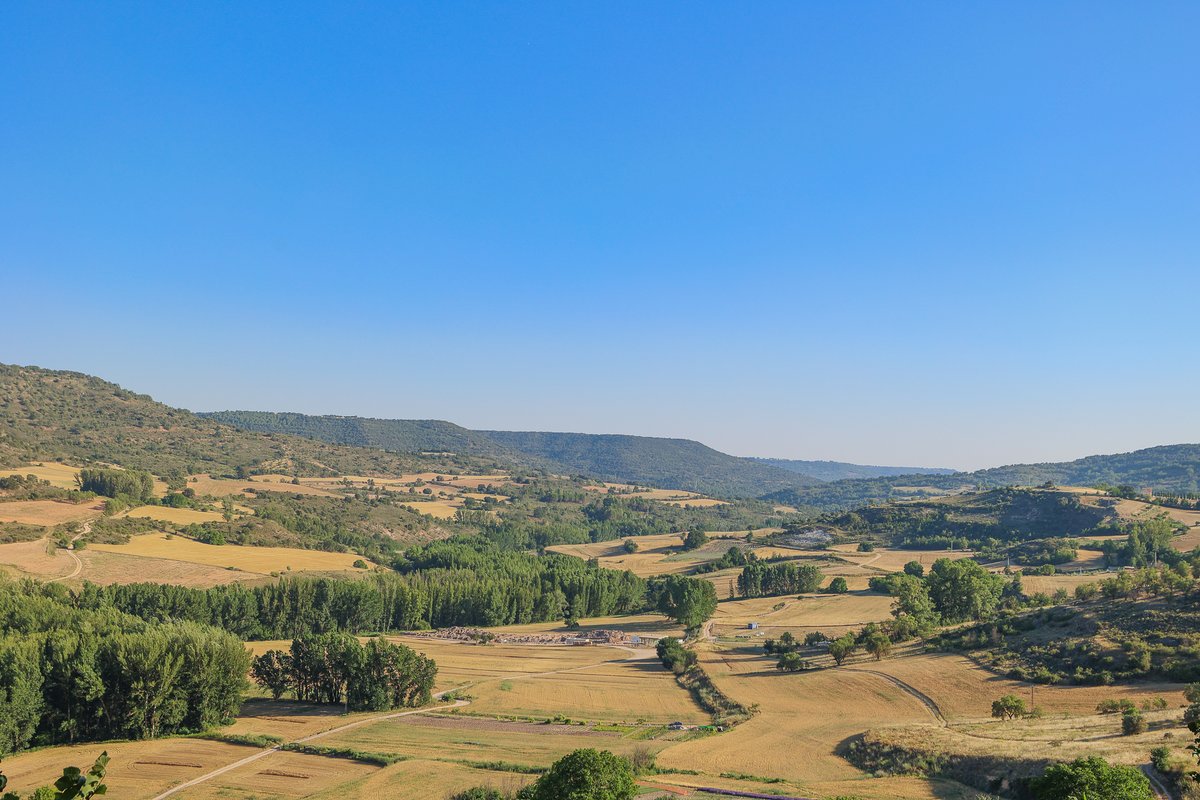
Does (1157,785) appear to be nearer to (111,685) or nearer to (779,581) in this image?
(111,685)

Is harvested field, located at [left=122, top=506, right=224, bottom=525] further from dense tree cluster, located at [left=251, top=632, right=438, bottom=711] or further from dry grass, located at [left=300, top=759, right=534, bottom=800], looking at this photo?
dry grass, located at [left=300, top=759, right=534, bottom=800]

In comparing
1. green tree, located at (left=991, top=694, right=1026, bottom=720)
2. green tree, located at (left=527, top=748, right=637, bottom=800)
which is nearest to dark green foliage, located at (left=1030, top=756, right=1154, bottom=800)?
green tree, located at (left=527, top=748, right=637, bottom=800)

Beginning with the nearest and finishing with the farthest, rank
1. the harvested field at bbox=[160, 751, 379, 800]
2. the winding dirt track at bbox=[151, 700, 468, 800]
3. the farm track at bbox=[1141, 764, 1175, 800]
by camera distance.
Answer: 1. the farm track at bbox=[1141, 764, 1175, 800]
2. the harvested field at bbox=[160, 751, 379, 800]
3. the winding dirt track at bbox=[151, 700, 468, 800]

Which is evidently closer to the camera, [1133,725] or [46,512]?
[1133,725]

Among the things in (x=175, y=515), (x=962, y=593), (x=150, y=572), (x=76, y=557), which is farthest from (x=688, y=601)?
(x=175, y=515)

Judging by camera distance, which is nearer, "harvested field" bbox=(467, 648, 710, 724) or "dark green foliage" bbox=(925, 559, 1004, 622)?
"harvested field" bbox=(467, 648, 710, 724)

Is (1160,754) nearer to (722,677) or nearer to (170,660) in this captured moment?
(722,677)

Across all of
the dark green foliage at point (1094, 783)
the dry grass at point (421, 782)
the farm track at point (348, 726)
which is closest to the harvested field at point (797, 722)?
the dry grass at point (421, 782)
